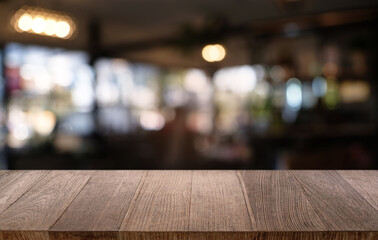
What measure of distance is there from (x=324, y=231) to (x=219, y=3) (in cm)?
538

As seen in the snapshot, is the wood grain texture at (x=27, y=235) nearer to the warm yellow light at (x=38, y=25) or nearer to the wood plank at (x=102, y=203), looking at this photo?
the wood plank at (x=102, y=203)

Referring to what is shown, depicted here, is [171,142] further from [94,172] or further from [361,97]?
[94,172]

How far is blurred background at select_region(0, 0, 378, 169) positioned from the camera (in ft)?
17.3

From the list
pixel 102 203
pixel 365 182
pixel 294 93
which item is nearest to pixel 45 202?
pixel 102 203

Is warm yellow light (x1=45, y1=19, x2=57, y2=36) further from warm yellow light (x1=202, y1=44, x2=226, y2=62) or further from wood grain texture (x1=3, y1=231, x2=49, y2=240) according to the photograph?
wood grain texture (x1=3, y1=231, x2=49, y2=240)

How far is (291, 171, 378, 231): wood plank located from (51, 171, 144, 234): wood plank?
0.46m

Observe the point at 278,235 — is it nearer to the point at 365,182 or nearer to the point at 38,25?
the point at 365,182

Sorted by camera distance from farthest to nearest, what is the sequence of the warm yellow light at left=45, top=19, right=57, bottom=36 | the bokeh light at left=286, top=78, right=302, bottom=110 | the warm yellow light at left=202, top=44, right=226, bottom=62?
1. the warm yellow light at left=202, top=44, right=226, bottom=62
2. the bokeh light at left=286, top=78, right=302, bottom=110
3. the warm yellow light at left=45, top=19, right=57, bottom=36

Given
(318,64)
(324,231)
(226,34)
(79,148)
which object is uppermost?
(226,34)

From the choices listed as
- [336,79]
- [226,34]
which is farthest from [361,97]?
[226,34]

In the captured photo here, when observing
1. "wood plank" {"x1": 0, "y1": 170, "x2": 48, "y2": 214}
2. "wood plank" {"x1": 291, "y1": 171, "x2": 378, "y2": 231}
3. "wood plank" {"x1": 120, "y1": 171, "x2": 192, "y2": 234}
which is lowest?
"wood plank" {"x1": 291, "y1": 171, "x2": 378, "y2": 231}

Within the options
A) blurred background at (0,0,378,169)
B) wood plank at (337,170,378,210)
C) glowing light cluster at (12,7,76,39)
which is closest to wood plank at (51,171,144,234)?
wood plank at (337,170,378,210)

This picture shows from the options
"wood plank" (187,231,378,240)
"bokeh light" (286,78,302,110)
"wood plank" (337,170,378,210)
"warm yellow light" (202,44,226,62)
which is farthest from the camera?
"warm yellow light" (202,44,226,62)

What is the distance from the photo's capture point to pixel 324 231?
1.01 meters
